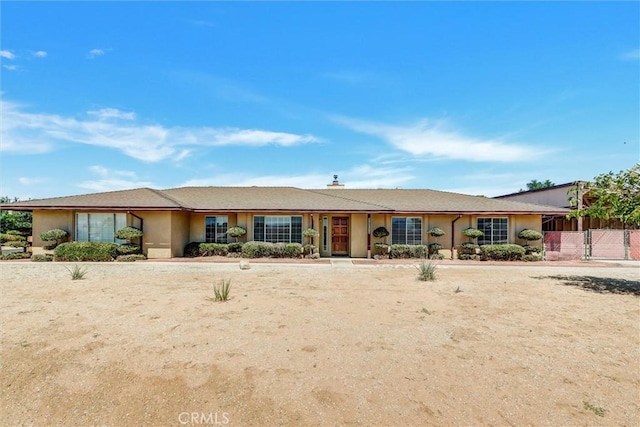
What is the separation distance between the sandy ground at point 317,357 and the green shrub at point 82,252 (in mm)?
6208

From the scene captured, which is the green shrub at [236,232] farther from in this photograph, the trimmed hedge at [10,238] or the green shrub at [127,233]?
the trimmed hedge at [10,238]

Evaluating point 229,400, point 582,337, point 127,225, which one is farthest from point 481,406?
point 127,225

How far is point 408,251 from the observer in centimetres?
1655

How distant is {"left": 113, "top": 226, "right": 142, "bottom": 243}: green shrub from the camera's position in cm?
1503

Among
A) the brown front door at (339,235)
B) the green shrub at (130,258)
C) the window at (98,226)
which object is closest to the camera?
the green shrub at (130,258)

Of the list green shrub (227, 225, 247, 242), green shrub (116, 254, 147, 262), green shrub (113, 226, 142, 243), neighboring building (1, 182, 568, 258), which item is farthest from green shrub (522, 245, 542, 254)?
green shrub (113, 226, 142, 243)

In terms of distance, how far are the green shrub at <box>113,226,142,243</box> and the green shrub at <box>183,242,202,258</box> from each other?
7.69 ft

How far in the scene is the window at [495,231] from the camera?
1728 centimetres

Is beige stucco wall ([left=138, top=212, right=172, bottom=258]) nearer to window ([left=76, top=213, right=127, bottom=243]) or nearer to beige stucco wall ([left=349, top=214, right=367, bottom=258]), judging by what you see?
window ([left=76, top=213, right=127, bottom=243])

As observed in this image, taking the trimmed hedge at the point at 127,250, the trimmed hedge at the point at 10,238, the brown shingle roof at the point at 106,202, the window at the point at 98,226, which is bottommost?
the trimmed hedge at the point at 127,250

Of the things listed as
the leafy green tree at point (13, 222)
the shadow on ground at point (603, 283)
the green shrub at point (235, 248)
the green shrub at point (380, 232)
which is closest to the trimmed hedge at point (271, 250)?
the green shrub at point (235, 248)

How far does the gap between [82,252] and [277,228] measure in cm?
933

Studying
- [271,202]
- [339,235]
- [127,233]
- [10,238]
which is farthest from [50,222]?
[339,235]

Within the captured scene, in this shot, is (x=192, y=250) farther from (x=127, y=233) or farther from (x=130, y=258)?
(x=127, y=233)
